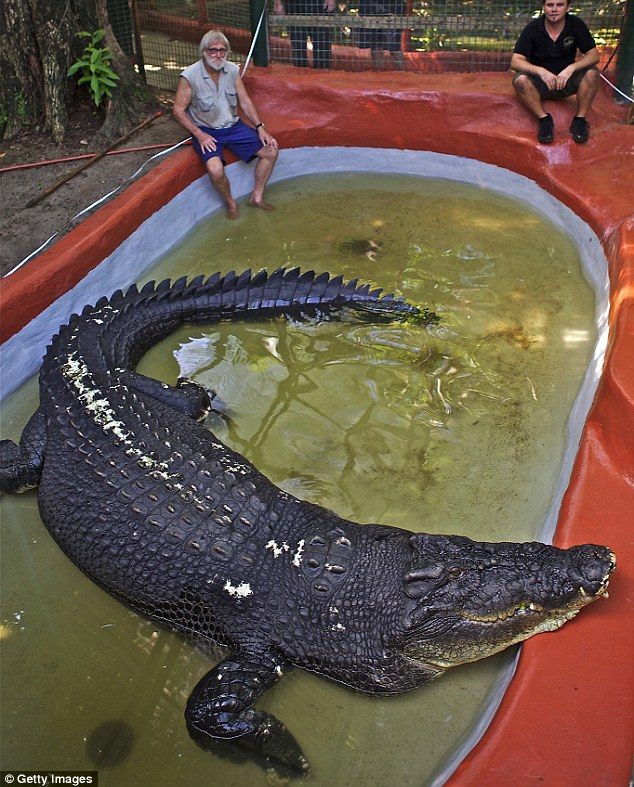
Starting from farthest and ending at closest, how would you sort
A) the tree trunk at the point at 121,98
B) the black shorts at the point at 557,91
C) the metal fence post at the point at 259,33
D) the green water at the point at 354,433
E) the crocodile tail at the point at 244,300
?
the metal fence post at the point at 259,33 → the tree trunk at the point at 121,98 → the black shorts at the point at 557,91 → the crocodile tail at the point at 244,300 → the green water at the point at 354,433

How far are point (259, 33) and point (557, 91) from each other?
2634 millimetres

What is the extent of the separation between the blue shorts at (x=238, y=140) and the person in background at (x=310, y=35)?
52.5 inches

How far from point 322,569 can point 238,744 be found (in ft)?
2.12

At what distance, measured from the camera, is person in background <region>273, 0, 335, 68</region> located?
6273mm

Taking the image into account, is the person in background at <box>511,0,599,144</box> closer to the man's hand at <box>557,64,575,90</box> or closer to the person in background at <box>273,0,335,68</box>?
the man's hand at <box>557,64,575,90</box>

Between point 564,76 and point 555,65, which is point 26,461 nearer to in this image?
point 564,76

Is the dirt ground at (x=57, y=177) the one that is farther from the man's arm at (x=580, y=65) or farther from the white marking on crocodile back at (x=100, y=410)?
the man's arm at (x=580, y=65)

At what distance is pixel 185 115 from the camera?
5.27m

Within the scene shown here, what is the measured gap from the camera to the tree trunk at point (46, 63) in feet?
18.0

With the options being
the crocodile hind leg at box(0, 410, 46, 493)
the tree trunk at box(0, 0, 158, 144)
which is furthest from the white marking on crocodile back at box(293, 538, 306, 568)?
the tree trunk at box(0, 0, 158, 144)

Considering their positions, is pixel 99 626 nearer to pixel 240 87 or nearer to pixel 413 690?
pixel 413 690

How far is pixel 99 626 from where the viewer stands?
282 centimetres

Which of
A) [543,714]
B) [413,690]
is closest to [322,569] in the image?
[413,690]

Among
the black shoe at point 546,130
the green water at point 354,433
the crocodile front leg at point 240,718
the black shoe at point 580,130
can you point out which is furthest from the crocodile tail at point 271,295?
the crocodile front leg at point 240,718
